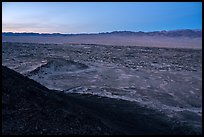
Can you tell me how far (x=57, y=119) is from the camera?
740 cm

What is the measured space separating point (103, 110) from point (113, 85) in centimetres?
679

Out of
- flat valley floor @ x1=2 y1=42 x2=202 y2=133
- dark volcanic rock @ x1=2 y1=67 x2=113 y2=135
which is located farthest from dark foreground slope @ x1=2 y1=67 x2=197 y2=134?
flat valley floor @ x1=2 y1=42 x2=202 y2=133

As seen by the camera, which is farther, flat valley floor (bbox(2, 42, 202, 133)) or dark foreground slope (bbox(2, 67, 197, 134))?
flat valley floor (bbox(2, 42, 202, 133))

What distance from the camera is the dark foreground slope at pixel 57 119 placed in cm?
701

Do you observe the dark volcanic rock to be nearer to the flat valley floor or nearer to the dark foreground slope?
the dark foreground slope

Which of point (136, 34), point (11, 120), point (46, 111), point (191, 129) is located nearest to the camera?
point (11, 120)

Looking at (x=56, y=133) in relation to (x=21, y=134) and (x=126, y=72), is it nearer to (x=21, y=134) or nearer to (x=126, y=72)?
(x=21, y=134)

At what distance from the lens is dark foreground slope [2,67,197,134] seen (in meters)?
7.01

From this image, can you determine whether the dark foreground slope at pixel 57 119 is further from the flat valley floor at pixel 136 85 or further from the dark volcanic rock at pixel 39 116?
the flat valley floor at pixel 136 85

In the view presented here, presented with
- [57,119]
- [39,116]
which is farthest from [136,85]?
[39,116]

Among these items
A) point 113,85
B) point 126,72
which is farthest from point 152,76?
point 113,85

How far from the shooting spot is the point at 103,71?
2256 centimetres

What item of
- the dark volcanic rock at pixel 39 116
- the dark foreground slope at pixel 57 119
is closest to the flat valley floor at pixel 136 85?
the dark foreground slope at pixel 57 119

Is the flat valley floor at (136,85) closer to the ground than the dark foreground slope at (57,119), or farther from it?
closer to the ground
